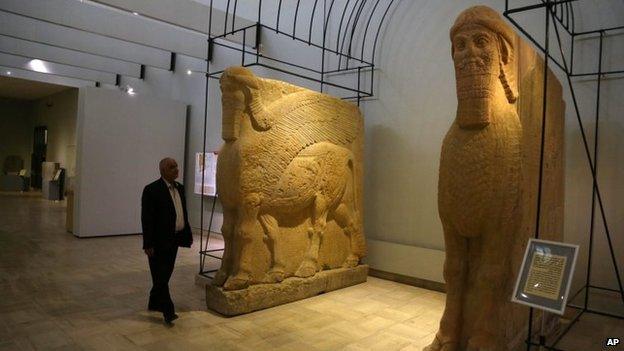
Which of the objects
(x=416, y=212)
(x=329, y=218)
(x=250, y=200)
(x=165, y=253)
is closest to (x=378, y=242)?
(x=416, y=212)

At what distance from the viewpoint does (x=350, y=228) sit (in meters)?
5.30

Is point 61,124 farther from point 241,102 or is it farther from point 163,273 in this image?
point 163,273

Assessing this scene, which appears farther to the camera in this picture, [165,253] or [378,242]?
[378,242]

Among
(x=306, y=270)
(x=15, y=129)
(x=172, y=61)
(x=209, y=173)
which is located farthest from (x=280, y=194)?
(x=15, y=129)

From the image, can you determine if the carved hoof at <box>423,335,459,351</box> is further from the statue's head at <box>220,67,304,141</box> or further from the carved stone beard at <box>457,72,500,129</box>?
the statue's head at <box>220,67,304,141</box>

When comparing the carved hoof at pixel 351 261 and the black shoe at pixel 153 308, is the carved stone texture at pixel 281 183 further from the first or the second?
the black shoe at pixel 153 308

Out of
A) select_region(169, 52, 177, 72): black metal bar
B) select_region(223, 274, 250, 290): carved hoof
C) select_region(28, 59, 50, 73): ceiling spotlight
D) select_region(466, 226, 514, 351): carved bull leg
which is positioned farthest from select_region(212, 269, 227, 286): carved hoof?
select_region(28, 59, 50, 73): ceiling spotlight

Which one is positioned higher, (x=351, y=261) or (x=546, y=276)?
(x=546, y=276)

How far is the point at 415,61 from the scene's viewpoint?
577 centimetres

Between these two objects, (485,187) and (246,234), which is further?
(246,234)

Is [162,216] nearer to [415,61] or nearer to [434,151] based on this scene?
[434,151]

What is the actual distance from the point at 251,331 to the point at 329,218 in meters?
1.84

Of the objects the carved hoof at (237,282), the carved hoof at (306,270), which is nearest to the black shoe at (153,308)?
the carved hoof at (237,282)

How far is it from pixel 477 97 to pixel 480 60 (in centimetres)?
24
